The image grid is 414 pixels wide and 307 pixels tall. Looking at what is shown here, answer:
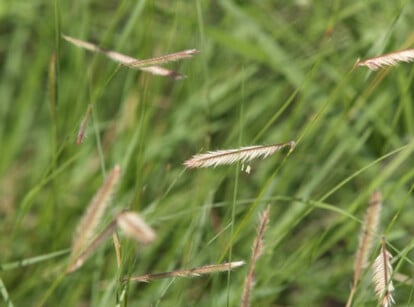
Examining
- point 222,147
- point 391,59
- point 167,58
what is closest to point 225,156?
point 167,58

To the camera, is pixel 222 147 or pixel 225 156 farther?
pixel 222 147

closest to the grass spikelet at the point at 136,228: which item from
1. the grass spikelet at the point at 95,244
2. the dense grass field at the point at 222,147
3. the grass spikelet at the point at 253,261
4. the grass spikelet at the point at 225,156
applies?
the grass spikelet at the point at 95,244

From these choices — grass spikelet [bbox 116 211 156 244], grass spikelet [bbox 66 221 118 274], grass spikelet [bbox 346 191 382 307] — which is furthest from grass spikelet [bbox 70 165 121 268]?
grass spikelet [bbox 346 191 382 307]

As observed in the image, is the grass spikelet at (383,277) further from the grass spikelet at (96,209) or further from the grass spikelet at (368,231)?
the grass spikelet at (96,209)

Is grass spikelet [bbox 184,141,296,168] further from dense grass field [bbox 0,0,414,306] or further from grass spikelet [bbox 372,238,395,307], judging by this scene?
dense grass field [bbox 0,0,414,306]

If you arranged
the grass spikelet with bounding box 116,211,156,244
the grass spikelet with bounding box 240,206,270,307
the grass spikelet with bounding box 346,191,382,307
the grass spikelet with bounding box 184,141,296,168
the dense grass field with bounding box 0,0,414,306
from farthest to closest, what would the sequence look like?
the dense grass field with bounding box 0,0,414,306, the grass spikelet with bounding box 346,191,382,307, the grass spikelet with bounding box 240,206,270,307, the grass spikelet with bounding box 184,141,296,168, the grass spikelet with bounding box 116,211,156,244

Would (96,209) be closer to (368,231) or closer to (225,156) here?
(225,156)
